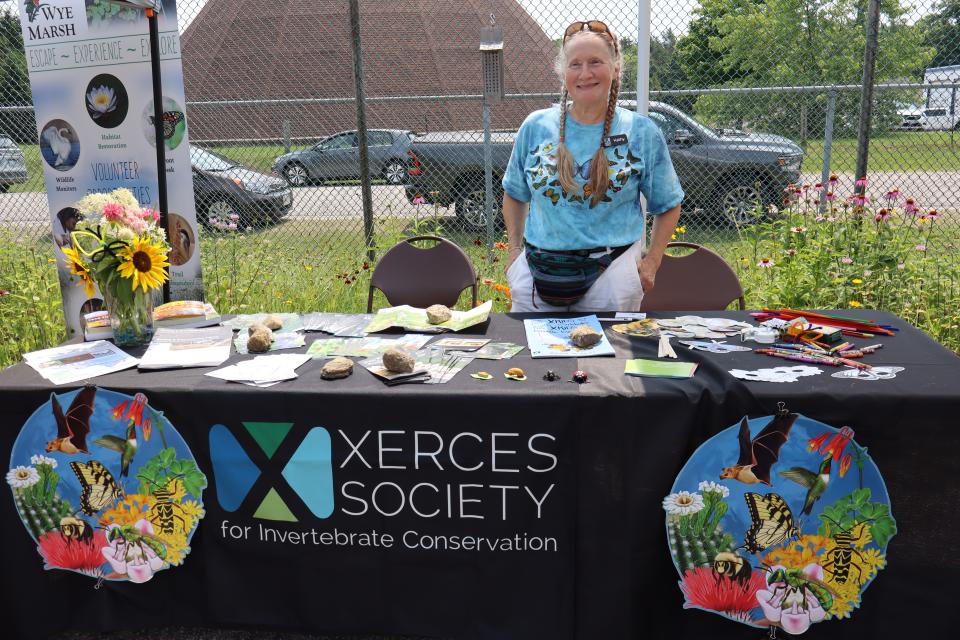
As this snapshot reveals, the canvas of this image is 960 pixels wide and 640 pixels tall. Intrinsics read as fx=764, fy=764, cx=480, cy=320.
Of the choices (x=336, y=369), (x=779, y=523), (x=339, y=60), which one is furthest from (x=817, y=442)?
(x=339, y=60)

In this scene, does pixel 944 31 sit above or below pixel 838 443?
above

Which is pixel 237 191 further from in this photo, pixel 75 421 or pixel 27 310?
pixel 75 421

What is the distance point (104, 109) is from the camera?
3545 mm

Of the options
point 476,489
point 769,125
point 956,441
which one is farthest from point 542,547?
point 769,125

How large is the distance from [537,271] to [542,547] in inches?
48.7

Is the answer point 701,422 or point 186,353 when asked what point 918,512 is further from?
point 186,353

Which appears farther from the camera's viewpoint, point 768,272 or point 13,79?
point 13,79

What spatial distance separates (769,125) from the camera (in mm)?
6176

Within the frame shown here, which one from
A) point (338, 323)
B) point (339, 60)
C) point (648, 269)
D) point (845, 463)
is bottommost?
point (845, 463)

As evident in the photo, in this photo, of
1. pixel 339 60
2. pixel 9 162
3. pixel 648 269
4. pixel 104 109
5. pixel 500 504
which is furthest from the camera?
pixel 339 60

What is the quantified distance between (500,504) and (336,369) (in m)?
0.59

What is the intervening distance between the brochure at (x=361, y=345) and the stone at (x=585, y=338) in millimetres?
493

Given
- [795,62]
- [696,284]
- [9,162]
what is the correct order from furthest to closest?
[9,162] → [795,62] → [696,284]

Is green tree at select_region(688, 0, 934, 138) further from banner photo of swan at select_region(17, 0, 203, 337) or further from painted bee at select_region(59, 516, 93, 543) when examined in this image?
painted bee at select_region(59, 516, 93, 543)
